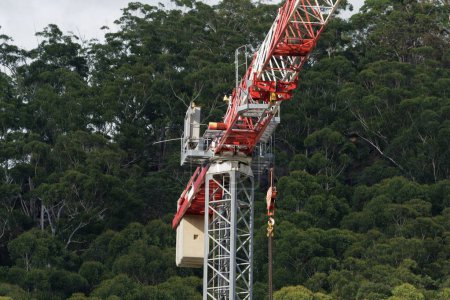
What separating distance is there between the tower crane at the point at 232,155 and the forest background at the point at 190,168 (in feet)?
25.4

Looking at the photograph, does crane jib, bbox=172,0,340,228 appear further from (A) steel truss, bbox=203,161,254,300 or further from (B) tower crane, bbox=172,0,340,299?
(A) steel truss, bbox=203,161,254,300

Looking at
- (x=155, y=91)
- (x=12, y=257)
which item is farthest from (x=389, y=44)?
(x=12, y=257)

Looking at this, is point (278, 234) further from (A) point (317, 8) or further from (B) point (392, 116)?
(A) point (317, 8)

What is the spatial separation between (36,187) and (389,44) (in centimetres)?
1963

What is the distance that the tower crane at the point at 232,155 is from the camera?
32.8 metres

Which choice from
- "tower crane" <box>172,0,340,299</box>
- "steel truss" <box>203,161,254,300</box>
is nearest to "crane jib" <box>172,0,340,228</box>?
"tower crane" <box>172,0,340,299</box>

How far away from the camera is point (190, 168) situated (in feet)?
182

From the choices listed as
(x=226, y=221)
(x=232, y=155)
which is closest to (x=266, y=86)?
(x=232, y=155)

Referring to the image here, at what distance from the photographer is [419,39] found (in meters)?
64.4

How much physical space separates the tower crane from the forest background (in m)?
7.74

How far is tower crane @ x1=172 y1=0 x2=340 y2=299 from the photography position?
107 ft

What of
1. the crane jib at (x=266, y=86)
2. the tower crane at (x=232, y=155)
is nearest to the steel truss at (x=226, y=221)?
the tower crane at (x=232, y=155)

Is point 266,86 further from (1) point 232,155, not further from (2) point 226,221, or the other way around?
(2) point 226,221

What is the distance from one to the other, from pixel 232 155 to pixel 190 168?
20.7 metres
